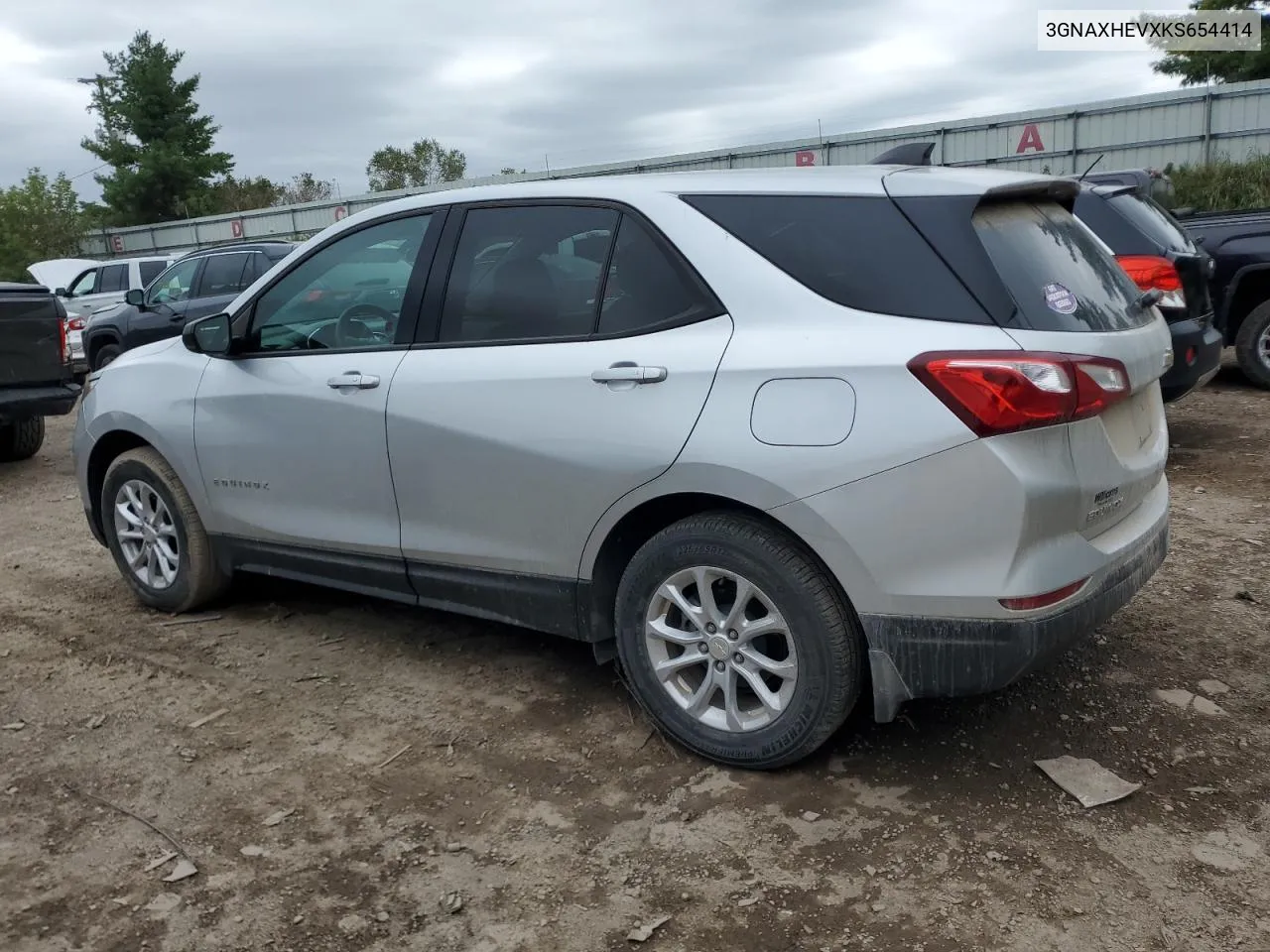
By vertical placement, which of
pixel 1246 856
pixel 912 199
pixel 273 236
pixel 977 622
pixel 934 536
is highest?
pixel 273 236

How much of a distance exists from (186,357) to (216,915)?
106 inches

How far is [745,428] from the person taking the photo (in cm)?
309

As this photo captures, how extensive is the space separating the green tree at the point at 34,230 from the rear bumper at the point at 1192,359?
152 ft

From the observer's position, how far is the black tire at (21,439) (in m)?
9.42

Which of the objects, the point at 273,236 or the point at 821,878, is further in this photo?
the point at 273,236

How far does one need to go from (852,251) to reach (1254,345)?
749cm

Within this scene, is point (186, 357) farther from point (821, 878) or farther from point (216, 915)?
point (821, 878)

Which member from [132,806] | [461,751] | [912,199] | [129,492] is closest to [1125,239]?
[912,199]

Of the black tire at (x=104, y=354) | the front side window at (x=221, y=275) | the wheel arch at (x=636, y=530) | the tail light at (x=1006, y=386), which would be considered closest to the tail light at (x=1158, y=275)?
the tail light at (x=1006, y=386)

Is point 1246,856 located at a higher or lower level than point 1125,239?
lower

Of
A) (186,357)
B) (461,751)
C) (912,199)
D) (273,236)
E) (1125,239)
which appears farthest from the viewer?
(273,236)

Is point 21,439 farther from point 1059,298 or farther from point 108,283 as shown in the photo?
point 108,283

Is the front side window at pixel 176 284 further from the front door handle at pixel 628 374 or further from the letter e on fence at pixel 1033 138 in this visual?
the letter e on fence at pixel 1033 138

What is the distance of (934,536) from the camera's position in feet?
9.47
